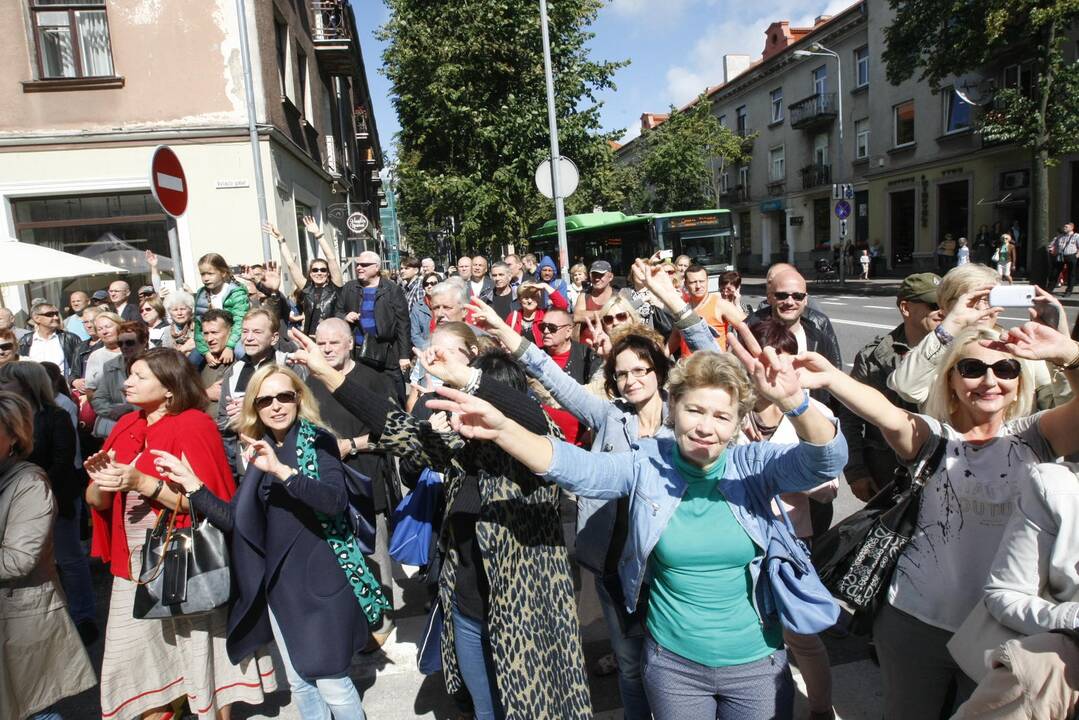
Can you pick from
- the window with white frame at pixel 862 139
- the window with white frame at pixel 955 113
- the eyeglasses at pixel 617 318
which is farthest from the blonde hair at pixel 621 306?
the window with white frame at pixel 862 139

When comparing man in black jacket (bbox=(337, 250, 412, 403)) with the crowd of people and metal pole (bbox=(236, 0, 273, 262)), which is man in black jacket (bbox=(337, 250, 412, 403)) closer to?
the crowd of people

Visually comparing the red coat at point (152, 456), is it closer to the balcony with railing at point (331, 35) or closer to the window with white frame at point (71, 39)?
the window with white frame at point (71, 39)

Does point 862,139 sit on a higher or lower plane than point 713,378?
higher

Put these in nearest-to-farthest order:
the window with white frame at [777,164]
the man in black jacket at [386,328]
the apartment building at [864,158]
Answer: the man in black jacket at [386,328], the apartment building at [864,158], the window with white frame at [777,164]

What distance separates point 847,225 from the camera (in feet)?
109

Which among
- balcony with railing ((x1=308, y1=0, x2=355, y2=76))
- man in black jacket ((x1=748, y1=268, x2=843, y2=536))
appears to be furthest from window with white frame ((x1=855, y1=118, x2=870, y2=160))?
man in black jacket ((x1=748, y1=268, x2=843, y2=536))

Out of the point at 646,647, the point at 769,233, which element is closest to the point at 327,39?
the point at 646,647

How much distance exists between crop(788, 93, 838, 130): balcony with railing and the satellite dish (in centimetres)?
964

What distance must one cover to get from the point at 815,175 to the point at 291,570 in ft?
126

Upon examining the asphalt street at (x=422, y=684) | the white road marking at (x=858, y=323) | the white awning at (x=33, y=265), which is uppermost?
the white awning at (x=33, y=265)

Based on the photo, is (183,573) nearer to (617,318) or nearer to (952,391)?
(617,318)

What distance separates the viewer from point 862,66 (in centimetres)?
3173

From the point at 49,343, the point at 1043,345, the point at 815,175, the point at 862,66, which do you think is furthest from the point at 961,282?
the point at 815,175

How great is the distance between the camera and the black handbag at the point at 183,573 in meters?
2.82
